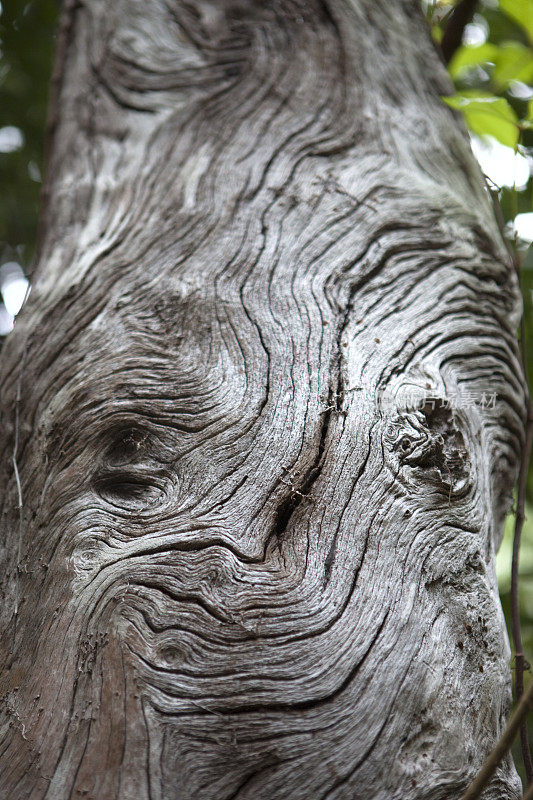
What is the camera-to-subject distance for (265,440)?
1.28 meters

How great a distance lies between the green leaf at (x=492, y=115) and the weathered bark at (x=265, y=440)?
251 millimetres

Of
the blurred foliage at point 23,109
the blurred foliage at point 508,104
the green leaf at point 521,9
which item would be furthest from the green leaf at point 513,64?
the blurred foliage at point 23,109

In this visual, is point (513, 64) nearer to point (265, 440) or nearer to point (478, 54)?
point (478, 54)

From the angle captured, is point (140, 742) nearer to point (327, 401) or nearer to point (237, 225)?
point (327, 401)

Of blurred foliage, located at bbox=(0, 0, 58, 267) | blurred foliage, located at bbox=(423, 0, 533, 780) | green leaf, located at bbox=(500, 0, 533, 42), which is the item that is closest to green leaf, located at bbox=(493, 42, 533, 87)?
blurred foliage, located at bbox=(423, 0, 533, 780)

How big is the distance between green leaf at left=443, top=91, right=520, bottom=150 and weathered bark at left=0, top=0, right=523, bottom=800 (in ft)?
0.82

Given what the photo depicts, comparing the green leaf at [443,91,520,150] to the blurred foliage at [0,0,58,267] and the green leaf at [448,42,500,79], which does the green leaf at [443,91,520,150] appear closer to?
the green leaf at [448,42,500,79]

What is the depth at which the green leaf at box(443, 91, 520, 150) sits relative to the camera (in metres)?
1.39

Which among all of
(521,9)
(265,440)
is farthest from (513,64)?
(265,440)

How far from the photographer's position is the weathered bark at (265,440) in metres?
1.04

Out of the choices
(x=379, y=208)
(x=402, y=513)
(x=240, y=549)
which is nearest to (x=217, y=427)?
(x=240, y=549)

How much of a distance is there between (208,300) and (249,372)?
24cm

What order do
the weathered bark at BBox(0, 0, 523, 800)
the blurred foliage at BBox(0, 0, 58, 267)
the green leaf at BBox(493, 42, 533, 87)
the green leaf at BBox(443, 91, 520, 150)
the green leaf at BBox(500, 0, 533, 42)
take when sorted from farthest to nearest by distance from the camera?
1. the blurred foliage at BBox(0, 0, 58, 267)
2. the green leaf at BBox(493, 42, 533, 87)
3. the green leaf at BBox(443, 91, 520, 150)
4. the green leaf at BBox(500, 0, 533, 42)
5. the weathered bark at BBox(0, 0, 523, 800)

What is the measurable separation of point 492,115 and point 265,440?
0.95m
